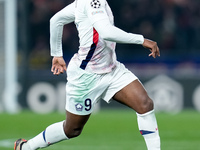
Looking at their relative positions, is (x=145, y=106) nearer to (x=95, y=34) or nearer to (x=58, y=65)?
(x=95, y=34)

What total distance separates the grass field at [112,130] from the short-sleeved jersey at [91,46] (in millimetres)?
1939

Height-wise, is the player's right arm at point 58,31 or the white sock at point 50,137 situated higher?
the player's right arm at point 58,31

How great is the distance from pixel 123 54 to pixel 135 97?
10.1 m

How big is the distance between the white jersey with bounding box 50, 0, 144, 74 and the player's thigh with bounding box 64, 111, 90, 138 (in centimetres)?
50

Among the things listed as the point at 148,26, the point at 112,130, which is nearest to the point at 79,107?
the point at 112,130

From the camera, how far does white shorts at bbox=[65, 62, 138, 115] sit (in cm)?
700

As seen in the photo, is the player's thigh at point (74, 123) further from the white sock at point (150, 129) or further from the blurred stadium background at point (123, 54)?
the blurred stadium background at point (123, 54)

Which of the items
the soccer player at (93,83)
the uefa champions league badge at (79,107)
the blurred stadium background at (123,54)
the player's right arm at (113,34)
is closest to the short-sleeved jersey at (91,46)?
the soccer player at (93,83)

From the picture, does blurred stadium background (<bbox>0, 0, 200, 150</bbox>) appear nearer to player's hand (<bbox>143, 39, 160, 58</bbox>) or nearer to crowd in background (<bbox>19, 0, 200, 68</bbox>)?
crowd in background (<bbox>19, 0, 200, 68</bbox>)

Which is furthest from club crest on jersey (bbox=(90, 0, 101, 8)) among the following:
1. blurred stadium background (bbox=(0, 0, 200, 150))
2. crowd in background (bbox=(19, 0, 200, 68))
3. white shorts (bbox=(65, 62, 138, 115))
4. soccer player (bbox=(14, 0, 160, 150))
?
A: crowd in background (bbox=(19, 0, 200, 68))

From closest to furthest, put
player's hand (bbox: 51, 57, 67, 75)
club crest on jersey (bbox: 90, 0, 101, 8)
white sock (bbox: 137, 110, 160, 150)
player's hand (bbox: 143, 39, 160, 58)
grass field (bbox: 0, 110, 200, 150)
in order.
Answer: player's hand (bbox: 143, 39, 160, 58) → club crest on jersey (bbox: 90, 0, 101, 8) → white sock (bbox: 137, 110, 160, 150) → player's hand (bbox: 51, 57, 67, 75) → grass field (bbox: 0, 110, 200, 150)

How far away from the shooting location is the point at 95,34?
6.90 metres

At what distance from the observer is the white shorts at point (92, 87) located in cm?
700

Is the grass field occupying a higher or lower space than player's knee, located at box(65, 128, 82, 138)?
lower
